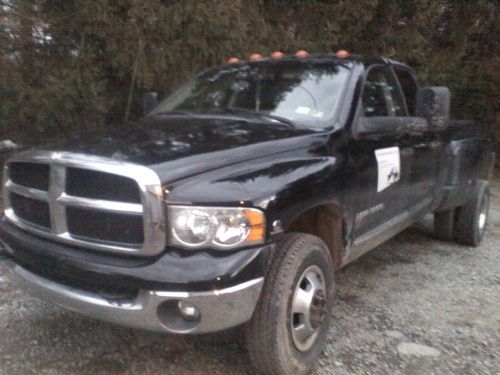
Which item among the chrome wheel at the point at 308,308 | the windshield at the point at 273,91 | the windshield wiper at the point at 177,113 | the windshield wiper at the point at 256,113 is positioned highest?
the windshield at the point at 273,91

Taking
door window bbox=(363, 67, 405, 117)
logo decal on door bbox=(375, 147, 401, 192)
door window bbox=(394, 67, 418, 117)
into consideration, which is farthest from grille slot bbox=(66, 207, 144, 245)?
door window bbox=(394, 67, 418, 117)

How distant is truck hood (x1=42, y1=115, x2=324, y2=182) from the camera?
8.63 ft

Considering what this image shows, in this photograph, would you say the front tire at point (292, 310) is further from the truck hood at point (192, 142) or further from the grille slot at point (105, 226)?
the grille slot at point (105, 226)

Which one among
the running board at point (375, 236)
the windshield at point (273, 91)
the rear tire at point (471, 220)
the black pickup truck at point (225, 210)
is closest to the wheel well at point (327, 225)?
the black pickup truck at point (225, 210)

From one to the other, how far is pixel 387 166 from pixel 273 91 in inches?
40.0

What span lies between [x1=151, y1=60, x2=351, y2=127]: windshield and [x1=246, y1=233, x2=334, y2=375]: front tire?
1.02 metres

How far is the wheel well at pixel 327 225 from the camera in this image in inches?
128

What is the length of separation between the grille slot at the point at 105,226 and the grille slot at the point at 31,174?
0.28 meters

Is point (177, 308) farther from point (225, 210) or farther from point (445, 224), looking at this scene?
point (445, 224)

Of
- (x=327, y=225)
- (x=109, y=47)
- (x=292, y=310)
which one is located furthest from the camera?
(x=109, y=47)

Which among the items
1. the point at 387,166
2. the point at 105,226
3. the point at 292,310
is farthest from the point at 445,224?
the point at 105,226

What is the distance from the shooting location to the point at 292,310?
109 inches

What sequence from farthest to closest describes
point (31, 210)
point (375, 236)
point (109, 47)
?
point (109, 47)
point (375, 236)
point (31, 210)

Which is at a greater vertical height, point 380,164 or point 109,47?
point 109,47
